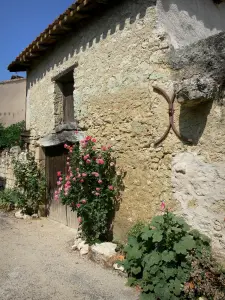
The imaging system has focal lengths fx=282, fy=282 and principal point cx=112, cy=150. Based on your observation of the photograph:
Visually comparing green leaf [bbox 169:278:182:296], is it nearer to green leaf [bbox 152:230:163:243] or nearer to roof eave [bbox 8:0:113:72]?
green leaf [bbox 152:230:163:243]

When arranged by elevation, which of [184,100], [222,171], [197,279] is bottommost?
[197,279]

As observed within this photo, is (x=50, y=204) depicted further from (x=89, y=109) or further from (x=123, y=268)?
(x=123, y=268)

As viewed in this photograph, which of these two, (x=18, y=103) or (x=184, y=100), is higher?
(x=18, y=103)

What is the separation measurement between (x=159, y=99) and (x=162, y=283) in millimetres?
2237

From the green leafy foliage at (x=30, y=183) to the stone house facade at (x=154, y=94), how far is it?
1.47 meters

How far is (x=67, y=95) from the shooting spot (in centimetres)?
624

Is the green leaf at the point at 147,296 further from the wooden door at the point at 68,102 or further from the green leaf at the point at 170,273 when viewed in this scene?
the wooden door at the point at 68,102

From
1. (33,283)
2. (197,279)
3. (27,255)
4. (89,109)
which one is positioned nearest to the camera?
(197,279)

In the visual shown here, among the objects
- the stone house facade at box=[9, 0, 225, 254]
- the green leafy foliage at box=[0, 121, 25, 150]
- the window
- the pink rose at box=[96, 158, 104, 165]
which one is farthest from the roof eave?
the green leafy foliage at box=[0, 121, 25, 150]

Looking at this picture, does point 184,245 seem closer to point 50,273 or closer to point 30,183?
point 50,273

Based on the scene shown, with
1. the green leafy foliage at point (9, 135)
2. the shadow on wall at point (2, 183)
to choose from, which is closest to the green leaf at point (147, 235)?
the shadow on wall at point (2, 183)

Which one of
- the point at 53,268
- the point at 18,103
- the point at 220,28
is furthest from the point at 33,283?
the point at 18,103

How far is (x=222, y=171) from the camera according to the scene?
10.4 ft

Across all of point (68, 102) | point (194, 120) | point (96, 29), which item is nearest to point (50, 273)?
point (194, 120)
